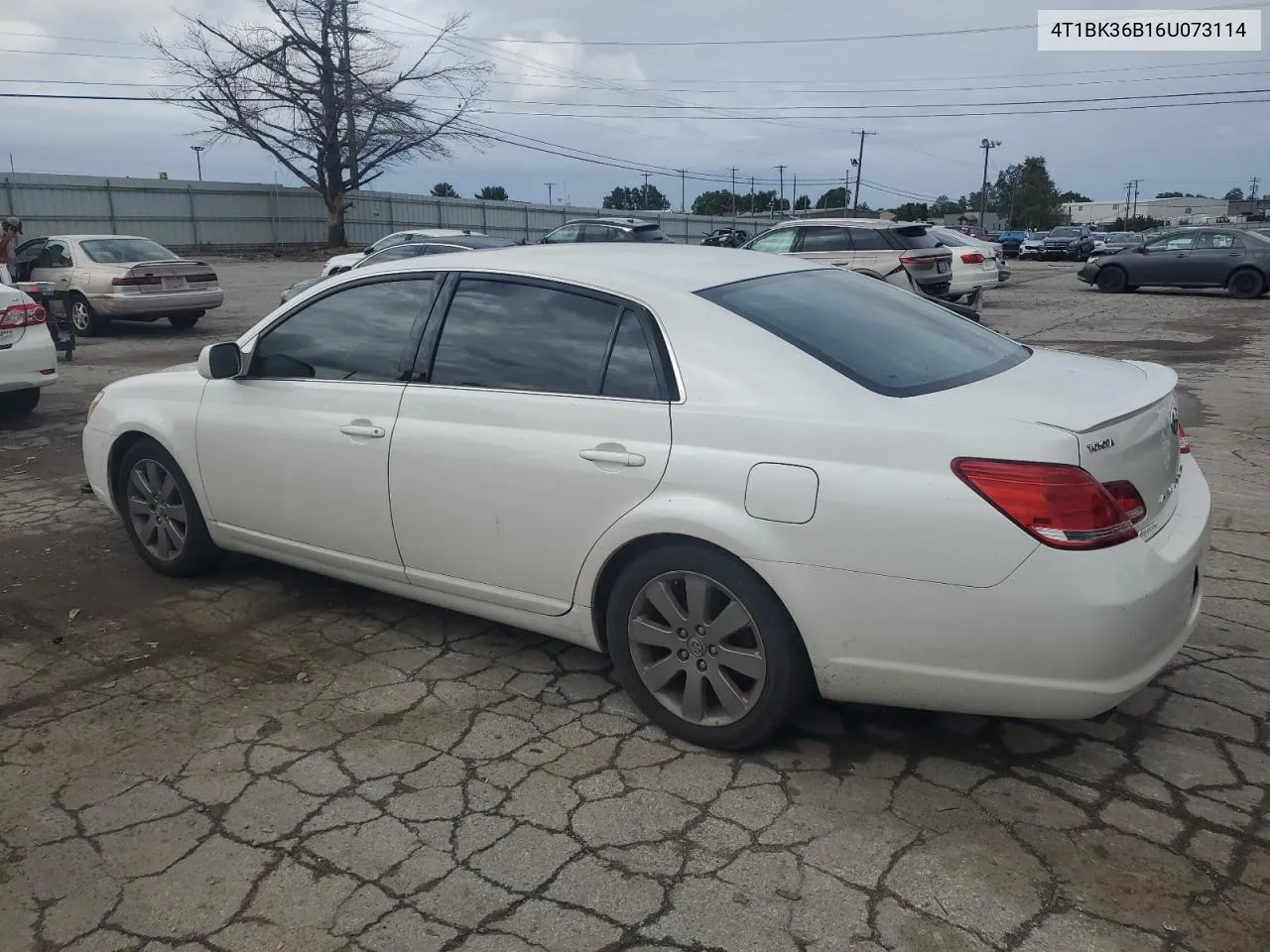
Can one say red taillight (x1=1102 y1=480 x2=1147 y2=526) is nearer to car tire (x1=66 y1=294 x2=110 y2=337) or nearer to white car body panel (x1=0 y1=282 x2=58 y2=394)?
white car body panel (x1=0 y1=282 x2=58 y2=394)

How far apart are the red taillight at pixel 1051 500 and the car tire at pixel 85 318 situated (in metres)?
15.6

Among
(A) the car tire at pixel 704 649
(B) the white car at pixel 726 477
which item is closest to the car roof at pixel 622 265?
(B) the white car at pixel 726 477

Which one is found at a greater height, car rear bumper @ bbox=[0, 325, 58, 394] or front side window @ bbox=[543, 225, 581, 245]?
front side window @ bbox=[543, 225, 581, 245]

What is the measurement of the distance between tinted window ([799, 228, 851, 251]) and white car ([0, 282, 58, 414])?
1043 centimetres

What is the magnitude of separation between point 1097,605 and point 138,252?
16275 mm

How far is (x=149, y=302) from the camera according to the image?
15.2 meters

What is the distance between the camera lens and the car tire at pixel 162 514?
4.75m

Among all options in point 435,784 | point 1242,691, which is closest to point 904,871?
point 435,784

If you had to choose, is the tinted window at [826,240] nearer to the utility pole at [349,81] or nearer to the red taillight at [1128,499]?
the red taillight at [1128,499]

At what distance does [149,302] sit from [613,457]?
14.0 m

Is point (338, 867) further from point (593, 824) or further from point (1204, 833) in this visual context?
point (1204, 833)

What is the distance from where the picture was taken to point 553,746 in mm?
3371

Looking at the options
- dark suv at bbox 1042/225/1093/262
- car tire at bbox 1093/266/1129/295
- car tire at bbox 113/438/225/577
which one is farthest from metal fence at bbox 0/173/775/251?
car tire at bbox 113/438/225/577

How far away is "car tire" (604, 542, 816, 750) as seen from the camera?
3.06m
